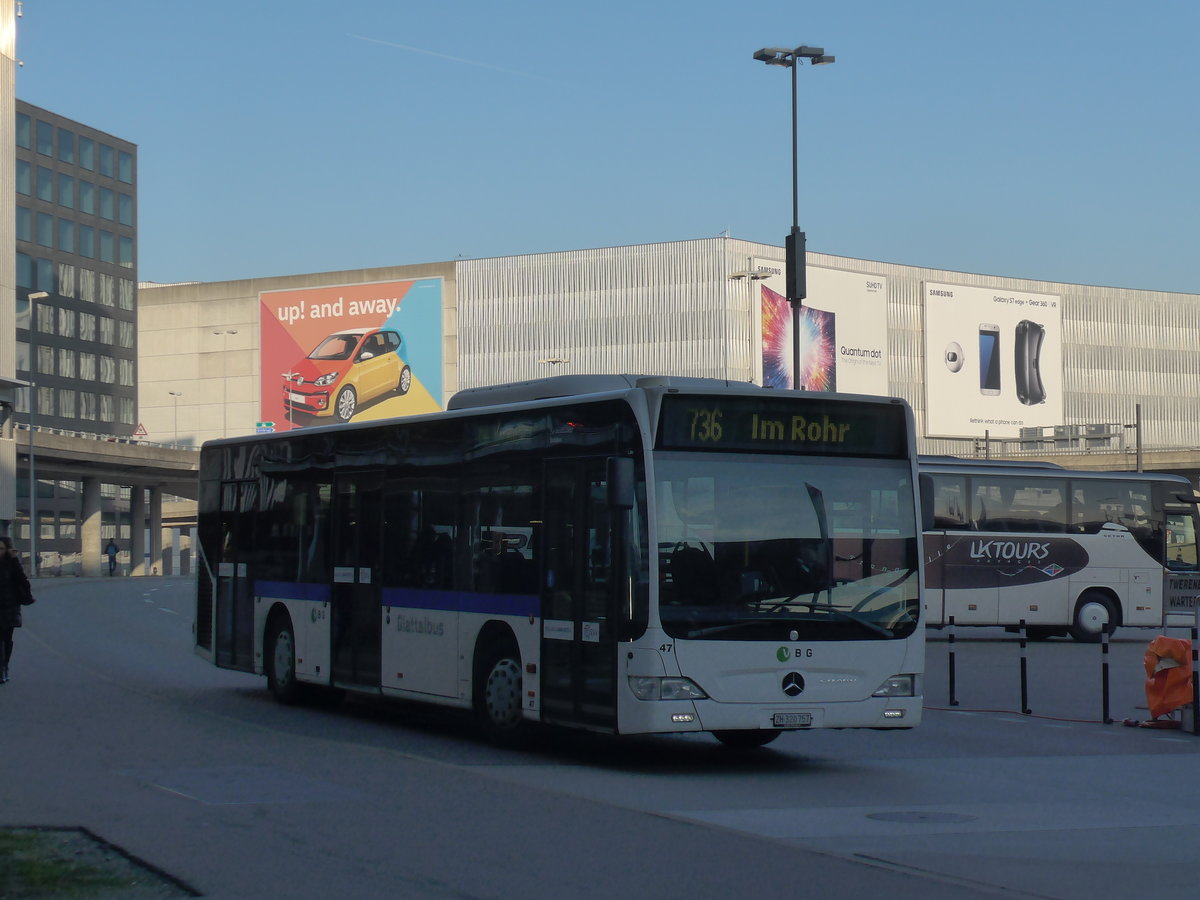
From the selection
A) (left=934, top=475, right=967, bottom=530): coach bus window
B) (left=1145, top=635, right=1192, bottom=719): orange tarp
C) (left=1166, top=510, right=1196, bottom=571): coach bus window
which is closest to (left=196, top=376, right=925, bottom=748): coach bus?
(left=1145, top=635, right=1192, bottom=719): orange tarp

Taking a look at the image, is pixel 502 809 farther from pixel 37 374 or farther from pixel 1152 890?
pixel 37 374

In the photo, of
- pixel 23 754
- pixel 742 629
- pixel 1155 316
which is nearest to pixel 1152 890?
pixel 742 629

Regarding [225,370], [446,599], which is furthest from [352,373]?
[446,599]

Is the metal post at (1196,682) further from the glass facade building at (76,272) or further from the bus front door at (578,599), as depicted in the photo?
the glass facade building at (76,272)

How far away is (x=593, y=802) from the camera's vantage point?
1044 cm

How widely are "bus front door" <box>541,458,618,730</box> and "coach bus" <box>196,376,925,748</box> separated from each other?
2cm

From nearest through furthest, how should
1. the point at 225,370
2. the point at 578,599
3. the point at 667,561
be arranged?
the point at 667,561, the point at 578,599, the point at 225,370

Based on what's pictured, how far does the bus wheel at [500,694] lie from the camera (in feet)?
44.4

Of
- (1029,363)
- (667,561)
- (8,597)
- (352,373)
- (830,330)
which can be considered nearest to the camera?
(667,561)

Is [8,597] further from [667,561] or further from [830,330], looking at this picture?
[830,330]

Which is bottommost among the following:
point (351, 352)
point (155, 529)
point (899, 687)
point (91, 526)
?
point (899, 687)

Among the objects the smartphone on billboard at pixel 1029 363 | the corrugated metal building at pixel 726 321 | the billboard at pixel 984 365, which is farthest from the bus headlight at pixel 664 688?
the smartphone on billboard at pixel 1029 363

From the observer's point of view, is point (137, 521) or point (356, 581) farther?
point (137, 521)

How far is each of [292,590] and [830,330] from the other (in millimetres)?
89315
